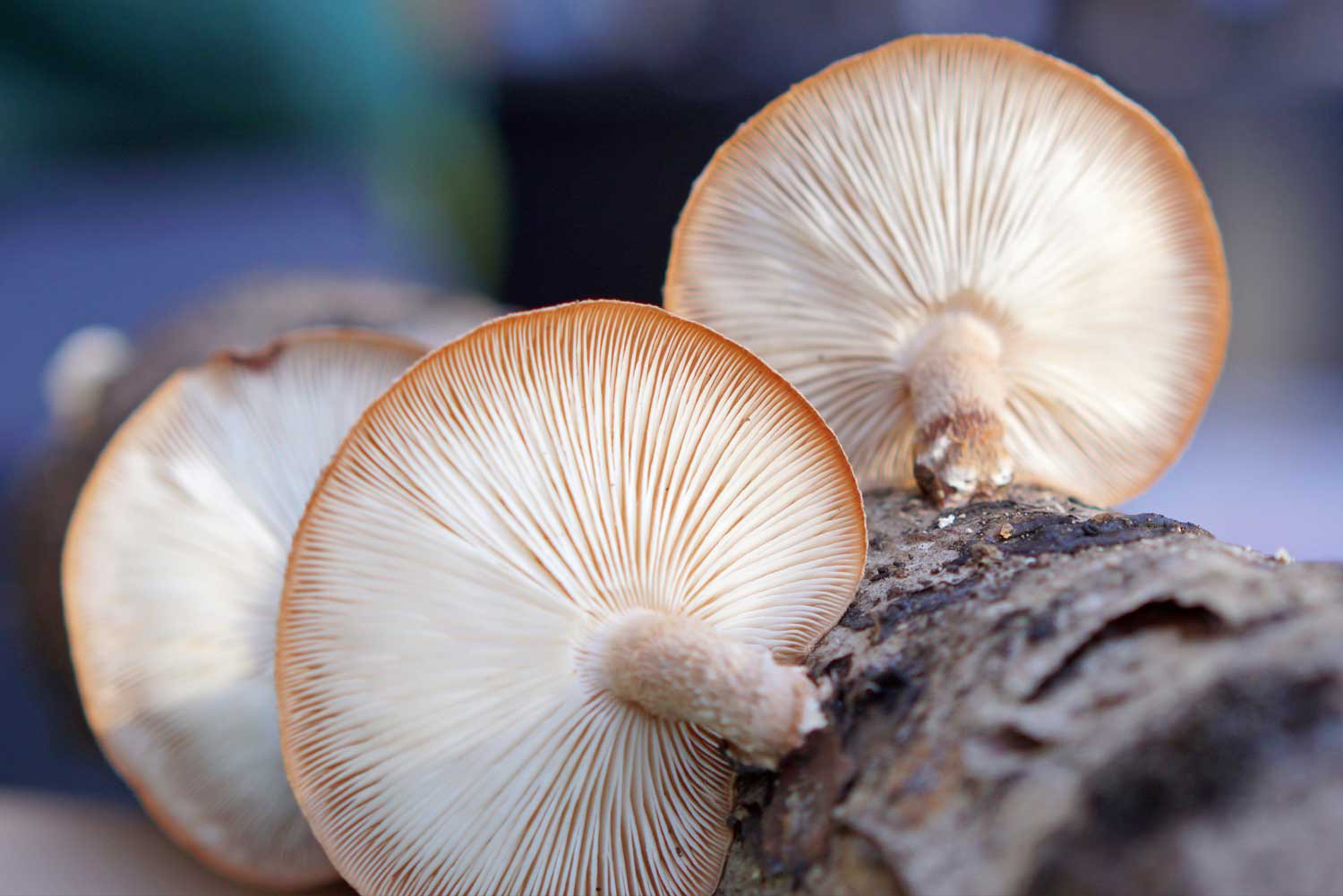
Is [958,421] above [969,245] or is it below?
below

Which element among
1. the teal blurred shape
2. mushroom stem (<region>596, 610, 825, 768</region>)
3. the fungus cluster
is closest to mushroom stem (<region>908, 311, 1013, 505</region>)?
the fungus cluster

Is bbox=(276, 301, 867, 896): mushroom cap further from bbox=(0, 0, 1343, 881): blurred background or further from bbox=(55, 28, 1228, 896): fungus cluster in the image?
bbox=(0, 0, 1343, 881): blurred background

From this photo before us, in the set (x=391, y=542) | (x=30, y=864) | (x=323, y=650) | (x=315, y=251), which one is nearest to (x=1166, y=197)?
(x=391, y=542)

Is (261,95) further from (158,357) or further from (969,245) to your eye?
(969,245)

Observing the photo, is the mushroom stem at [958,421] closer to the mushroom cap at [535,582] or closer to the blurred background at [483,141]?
the mushroom cap at [535,582]

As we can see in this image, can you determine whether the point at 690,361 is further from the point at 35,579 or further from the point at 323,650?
the point at 35,579

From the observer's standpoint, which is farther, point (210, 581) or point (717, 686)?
point (210, 581)

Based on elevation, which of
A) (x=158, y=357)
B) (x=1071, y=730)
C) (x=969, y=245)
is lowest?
(x=158, y=357)

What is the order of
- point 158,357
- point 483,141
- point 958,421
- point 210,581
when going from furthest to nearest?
point 483,141 < point 158,357 < point 210,581 < point 958,421

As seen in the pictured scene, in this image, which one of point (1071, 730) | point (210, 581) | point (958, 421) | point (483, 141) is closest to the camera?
point (1071, 730)

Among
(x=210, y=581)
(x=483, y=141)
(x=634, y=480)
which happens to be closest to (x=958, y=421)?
(x=634, y=480)
